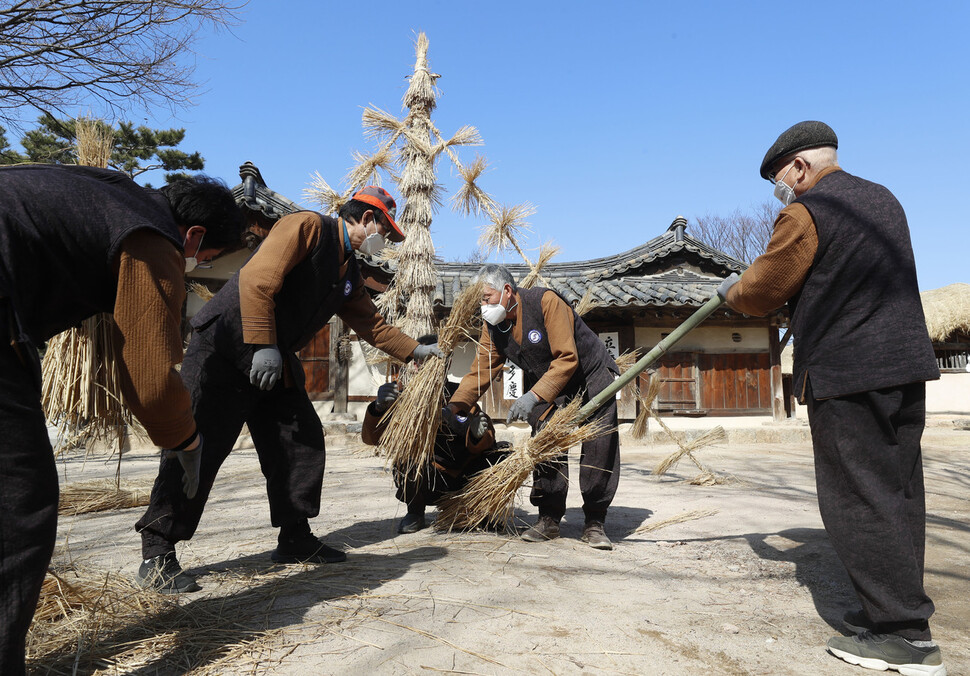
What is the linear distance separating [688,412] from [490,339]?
7.52 m

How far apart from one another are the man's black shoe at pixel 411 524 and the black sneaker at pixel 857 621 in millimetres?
2034

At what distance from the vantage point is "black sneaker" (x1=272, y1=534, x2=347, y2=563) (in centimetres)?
261

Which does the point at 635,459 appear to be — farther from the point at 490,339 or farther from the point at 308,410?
the point at 308,410

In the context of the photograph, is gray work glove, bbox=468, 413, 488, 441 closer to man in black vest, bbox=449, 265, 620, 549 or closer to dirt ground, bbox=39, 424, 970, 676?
man in black vest, bbox=449, 265, 620, 549

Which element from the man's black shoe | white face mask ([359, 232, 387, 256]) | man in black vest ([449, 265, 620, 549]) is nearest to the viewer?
white face mask ([359, 232, 387, 256])

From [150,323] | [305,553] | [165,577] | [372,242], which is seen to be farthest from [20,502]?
[372,242]

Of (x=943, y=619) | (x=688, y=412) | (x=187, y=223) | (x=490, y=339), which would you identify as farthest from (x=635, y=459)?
(x=187, y=223)

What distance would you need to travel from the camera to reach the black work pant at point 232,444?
229cm

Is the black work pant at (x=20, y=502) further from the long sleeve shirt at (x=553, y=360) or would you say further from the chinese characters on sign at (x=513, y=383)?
the chinese characters on sign at (x=513, y=383)

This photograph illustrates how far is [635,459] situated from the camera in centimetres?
772

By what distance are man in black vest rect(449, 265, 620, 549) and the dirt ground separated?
0.22 metres

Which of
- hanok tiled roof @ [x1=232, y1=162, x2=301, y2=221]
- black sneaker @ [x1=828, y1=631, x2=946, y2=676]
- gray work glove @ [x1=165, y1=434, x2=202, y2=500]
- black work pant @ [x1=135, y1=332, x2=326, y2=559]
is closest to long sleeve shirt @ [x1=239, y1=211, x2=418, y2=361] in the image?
black work pant @ [x1=135, y1=332, x2=326, y2=559]

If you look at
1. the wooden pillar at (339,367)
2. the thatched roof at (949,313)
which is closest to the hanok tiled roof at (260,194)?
the wooden pillar at (339,367)

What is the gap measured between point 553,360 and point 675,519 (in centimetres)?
131
